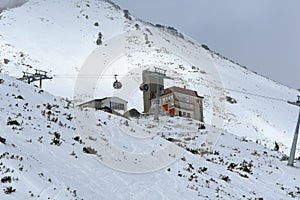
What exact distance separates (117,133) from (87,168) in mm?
7708

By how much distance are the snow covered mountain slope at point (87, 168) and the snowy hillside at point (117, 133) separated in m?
0.05

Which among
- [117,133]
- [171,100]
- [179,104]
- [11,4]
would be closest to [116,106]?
[171,100]

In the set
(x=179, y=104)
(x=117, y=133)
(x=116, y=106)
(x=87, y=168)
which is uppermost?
(x=87, y=168)

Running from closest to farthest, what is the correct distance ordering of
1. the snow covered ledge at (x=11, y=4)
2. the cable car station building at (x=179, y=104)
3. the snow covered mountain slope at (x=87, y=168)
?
1. the snow covered mountain slope at (x=87, y=168)
2. the cable car station building at (x=179, y=104)
3. the snow covered ledge at (x=11, y=4)

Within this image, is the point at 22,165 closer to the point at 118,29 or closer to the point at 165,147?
the point at 165,147

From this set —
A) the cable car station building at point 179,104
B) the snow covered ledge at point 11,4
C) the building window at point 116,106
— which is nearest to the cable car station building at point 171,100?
the cable car station building at point 179,104

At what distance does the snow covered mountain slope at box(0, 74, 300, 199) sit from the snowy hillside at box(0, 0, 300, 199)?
5cm

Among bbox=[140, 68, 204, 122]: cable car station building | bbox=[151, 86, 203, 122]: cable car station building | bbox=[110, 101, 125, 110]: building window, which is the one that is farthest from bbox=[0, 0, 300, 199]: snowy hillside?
bbox=[110, 101, 125, 110]: building window

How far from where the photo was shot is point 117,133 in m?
20.2

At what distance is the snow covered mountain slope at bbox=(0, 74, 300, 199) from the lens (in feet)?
32.6

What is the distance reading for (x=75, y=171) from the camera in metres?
11.7

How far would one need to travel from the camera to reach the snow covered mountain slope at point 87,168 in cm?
994

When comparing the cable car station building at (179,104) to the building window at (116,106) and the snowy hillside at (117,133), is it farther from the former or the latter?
the snowy hillside at (117,133)

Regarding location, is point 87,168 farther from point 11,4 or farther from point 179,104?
point 11,4
